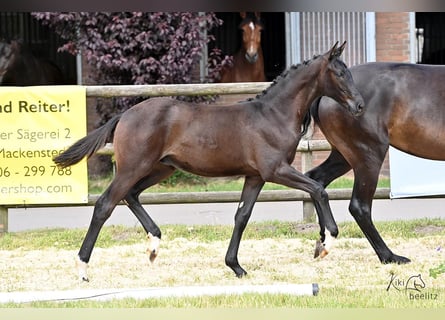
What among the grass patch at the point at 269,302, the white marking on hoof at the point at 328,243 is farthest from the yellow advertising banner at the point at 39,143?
the grass patch at the point at 269,302

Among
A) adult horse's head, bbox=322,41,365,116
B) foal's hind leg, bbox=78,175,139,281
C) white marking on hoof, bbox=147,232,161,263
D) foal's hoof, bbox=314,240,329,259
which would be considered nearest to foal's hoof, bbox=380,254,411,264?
foal's hoof, bbox=314,240,329,259

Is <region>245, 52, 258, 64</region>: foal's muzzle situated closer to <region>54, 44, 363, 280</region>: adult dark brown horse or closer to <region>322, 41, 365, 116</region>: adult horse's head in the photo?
<region>54, 44, 363, 280</region>: adult dark brown horse

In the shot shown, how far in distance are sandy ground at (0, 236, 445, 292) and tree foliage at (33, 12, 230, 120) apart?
401 cm

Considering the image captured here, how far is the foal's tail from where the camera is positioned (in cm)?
657

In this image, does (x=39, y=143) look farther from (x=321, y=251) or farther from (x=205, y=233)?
(x=321, y=251)

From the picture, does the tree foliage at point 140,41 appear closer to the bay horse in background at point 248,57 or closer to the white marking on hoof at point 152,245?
the bay horse in background at point 248,57

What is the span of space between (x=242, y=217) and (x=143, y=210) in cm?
87

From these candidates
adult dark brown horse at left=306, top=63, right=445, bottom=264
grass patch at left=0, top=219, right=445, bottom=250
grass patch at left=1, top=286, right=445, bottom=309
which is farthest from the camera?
grass patch at left=0, top=219, right=445, bottom=250

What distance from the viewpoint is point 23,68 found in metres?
13.3

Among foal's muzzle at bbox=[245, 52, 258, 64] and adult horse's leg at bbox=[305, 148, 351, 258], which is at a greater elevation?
foal's muzzle at bbox=[245, 52, 258, 64]

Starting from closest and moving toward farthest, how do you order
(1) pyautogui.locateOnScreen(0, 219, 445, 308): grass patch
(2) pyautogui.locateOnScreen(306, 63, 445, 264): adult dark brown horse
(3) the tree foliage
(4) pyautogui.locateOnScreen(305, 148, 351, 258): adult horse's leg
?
(1) pyautogui.locateOnScreen(0, 219, 445, 308): grass patch, (2) pyautogui.locateOnScreen(306, 63, 445, 264): adult dark brown horse, (4) pyautogui.locateOnScreen(305, 148, 351, 258): adult horse's leg, (3) the tree foliage

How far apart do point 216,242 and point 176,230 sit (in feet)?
2.44

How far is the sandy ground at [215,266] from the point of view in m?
6.35

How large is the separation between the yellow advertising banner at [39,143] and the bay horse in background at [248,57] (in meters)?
4.35
